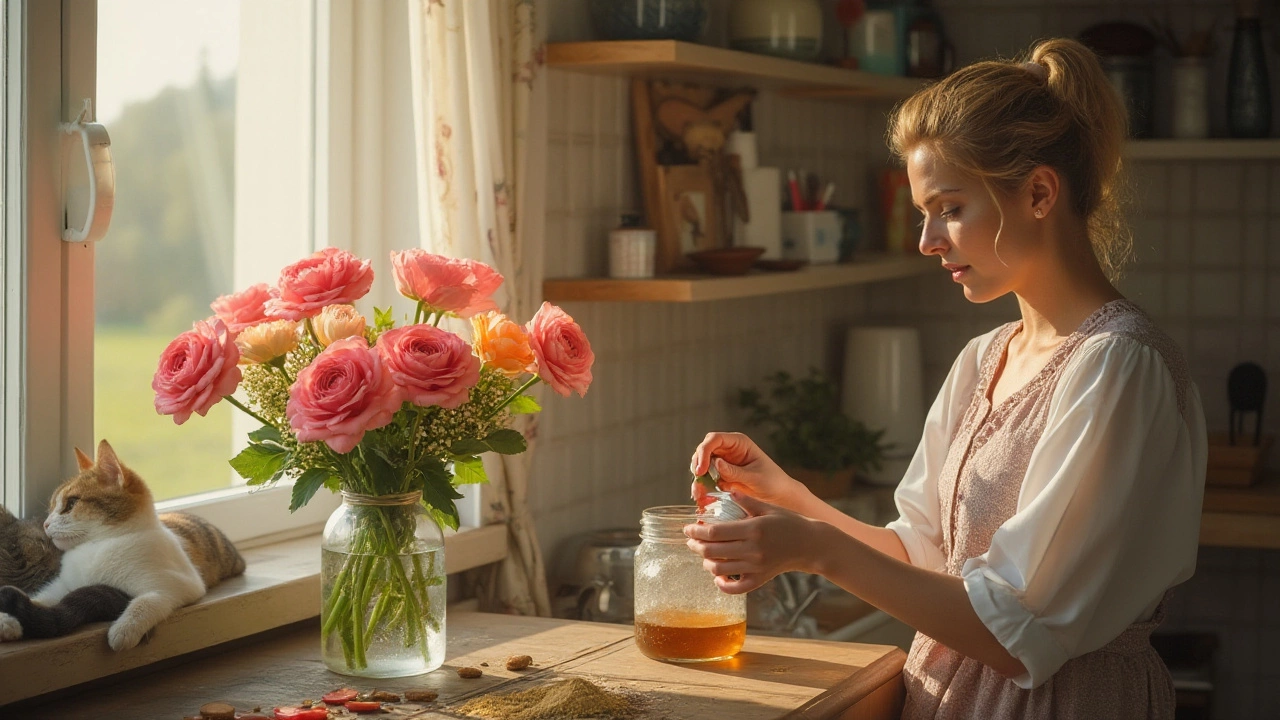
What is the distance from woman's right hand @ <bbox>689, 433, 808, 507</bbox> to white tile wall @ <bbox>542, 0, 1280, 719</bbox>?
88 cm

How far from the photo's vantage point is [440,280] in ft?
4.94

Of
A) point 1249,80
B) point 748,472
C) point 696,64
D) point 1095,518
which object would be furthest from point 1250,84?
point 1095,518

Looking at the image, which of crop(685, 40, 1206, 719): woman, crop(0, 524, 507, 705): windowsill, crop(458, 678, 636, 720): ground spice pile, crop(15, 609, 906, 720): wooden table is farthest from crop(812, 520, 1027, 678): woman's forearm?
crop(0, 524, 507, 705): windowsill

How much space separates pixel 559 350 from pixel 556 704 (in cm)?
37

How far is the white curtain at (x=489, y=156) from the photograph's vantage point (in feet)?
6.70

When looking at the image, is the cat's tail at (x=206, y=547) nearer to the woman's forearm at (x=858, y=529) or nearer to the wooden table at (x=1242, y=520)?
the woman's forearm at (x=858, y=529)

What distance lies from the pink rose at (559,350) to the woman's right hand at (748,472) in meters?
0.26

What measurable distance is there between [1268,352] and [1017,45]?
99cm

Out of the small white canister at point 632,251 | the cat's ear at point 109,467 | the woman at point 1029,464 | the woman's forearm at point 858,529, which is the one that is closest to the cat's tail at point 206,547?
the cat's ear at point 109,467

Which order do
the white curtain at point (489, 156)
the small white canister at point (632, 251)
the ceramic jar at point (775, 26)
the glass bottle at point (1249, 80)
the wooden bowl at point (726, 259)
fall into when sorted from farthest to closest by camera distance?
the glass bottle at point (1249, 80) < the ceramic jar at point (775, 26) < the wooden bowl at point (726, 259) < the small white canister at point (632, 251) < the white curtain at point (489, 156)

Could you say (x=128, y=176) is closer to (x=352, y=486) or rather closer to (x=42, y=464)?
(x=42, y=464)

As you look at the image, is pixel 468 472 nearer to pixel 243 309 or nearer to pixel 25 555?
pixel 243 309

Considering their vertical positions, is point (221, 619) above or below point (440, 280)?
below

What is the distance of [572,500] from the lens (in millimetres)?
2482
